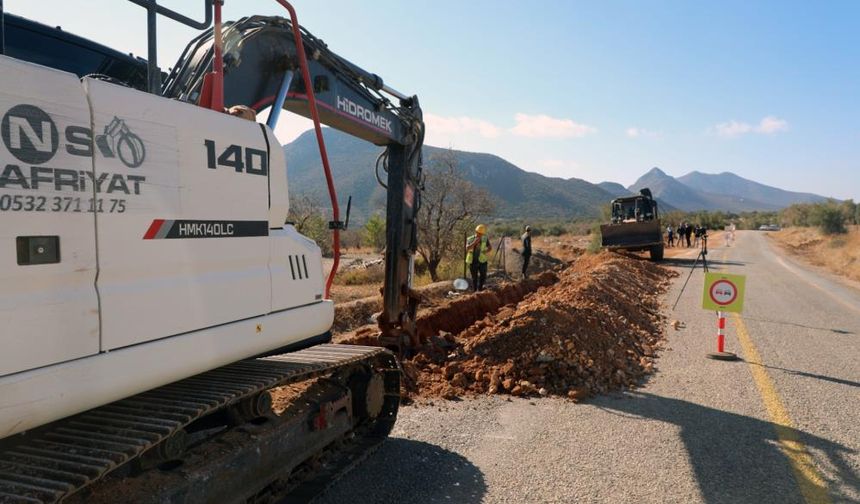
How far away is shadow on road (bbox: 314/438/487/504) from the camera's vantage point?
13.6 ft

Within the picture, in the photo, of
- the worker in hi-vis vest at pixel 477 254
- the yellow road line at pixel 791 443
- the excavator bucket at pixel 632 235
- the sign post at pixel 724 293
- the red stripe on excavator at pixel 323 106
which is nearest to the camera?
the yellow road line at pixel 791 443

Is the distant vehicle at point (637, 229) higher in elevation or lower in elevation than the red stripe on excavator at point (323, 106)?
lower

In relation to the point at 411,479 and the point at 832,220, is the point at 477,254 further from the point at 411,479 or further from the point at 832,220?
the point at 832,220

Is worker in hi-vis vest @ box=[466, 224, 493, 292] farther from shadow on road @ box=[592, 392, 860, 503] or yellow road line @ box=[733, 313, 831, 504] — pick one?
shadow on road @ box=[592, 392, 860, 503]

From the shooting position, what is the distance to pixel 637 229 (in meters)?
26.1

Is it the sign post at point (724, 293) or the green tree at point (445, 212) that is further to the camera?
the green tree at point (445, 212)

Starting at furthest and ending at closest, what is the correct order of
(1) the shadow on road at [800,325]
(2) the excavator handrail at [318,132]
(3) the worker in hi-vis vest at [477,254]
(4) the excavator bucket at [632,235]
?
(4) the excavator bucket at [632,235]
(3) the worker in hi-vis vest at [477,254]
(1) the shadow on road at [800,325]
(2) the excavator handrail at [318,132]

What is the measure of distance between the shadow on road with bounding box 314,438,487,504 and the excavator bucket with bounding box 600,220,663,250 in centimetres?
2278

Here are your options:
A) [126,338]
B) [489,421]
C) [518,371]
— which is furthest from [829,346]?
[126,338]

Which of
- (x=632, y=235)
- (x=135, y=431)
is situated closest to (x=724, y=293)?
(x=135, y=431)

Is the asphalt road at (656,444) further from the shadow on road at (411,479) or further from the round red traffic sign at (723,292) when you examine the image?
the round red traffic sign at (723,292)

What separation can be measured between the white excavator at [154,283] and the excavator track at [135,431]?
0.03 ft

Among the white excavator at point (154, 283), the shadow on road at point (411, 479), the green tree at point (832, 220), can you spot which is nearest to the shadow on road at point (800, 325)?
the shadow on road at point (411, 479)

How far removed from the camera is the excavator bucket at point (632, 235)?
25719 mm
